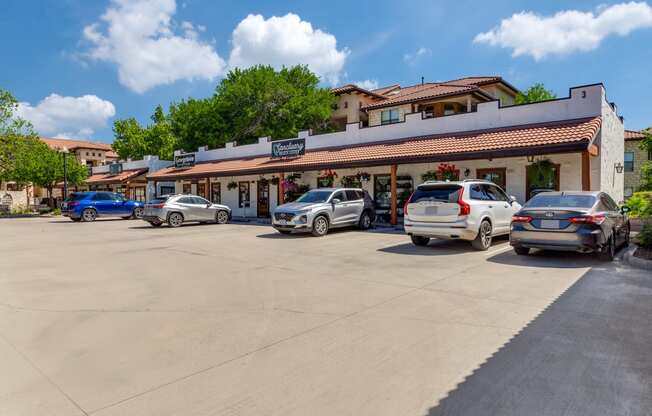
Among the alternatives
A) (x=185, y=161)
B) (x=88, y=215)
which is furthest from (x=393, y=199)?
(x=185, y=161)

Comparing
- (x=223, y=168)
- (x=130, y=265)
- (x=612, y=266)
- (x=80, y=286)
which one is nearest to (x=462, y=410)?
(x=80, y=286)

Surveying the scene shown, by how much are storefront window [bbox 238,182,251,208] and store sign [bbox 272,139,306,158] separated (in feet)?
10.7

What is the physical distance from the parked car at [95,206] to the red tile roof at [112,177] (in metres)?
9.81

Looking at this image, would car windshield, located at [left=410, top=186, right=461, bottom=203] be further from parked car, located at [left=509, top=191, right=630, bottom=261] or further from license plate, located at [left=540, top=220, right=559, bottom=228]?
license plate, located at [left=540, top=220, right=559, bottom=228]

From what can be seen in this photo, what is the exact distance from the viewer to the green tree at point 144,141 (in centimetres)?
5341

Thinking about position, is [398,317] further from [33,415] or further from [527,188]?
[527,188]

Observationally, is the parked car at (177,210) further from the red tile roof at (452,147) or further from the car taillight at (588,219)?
the car taillight at (588,219)

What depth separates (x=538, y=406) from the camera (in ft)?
9.45

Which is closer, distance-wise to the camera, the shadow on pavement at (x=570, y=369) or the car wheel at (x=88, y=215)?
the shadow on pavement at (x=570, y=369)

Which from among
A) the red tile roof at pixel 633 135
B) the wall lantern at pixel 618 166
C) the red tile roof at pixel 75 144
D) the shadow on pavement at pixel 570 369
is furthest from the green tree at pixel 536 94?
the red tile roof at pixel 75 144

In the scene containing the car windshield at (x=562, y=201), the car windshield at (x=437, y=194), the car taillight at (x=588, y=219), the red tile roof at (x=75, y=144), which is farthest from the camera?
the red tile roof at (x=75, y=144)

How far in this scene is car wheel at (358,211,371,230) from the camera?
15.8m

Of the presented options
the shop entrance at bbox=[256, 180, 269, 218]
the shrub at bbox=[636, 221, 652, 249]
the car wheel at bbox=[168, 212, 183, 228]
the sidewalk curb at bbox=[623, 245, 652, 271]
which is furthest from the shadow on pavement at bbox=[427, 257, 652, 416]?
the shop entrance at bbox=[256, 180, 269, 218]

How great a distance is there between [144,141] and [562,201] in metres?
54.6
